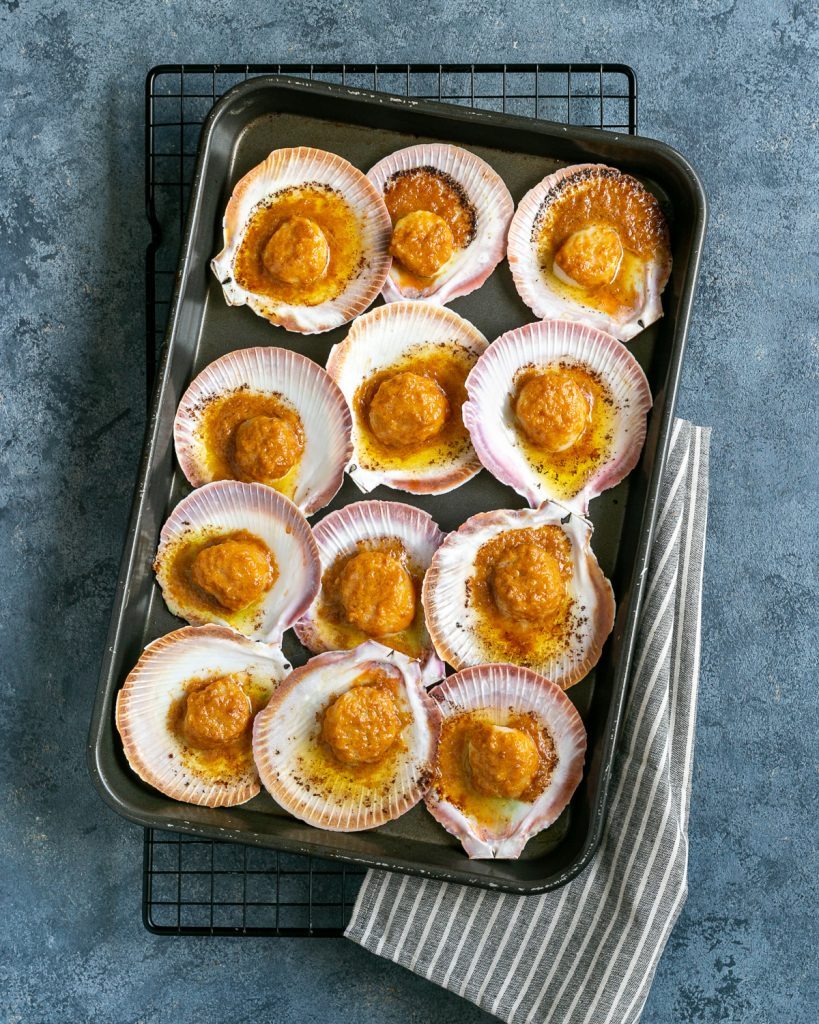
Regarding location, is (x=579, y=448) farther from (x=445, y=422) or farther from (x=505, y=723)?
(x=505, y=723)

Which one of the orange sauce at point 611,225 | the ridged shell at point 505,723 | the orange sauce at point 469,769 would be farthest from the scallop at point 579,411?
the orange sauce at point 469,769

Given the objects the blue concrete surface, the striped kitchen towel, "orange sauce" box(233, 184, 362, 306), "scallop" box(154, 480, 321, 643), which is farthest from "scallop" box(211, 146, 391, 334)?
the striped kitchen towel

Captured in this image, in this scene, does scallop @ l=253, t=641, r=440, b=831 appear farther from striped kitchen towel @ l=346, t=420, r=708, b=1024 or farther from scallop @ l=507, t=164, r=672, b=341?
scallop @ l=507, t=164, r=672, b=341

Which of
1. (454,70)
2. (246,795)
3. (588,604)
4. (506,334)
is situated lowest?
(246,795)

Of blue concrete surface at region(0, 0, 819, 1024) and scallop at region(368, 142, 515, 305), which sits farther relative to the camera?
blue concrete surface at region(0, 0, 819, 1024)

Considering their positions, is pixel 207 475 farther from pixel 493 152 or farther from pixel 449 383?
pixel 493 152

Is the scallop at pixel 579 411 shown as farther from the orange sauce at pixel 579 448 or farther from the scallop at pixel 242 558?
the scallop at pixel 242 558

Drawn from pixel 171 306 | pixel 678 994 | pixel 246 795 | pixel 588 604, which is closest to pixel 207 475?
pixel 171 306

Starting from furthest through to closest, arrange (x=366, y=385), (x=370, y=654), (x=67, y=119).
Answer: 1. (x=67, y=119)
2. (x=366, y=385)
3. (x=370, y=654)
